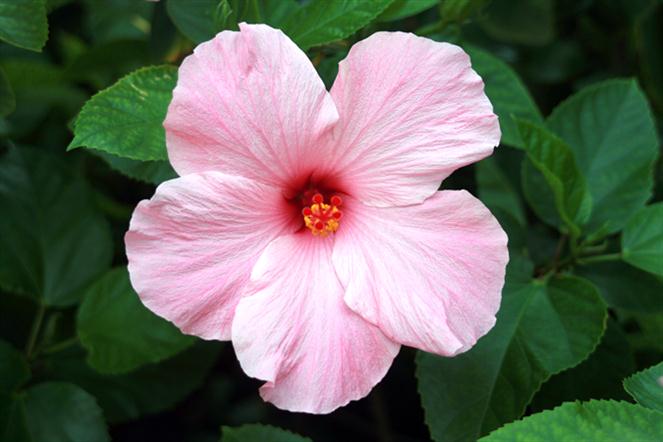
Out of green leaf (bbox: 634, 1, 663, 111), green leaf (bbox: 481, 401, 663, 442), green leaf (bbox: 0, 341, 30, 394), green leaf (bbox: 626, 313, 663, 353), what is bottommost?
green leaf (bbox: 0, 341, 30, 394)

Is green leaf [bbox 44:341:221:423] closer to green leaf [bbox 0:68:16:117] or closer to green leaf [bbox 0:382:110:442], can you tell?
green leaf [bbox 0:382:110:442]

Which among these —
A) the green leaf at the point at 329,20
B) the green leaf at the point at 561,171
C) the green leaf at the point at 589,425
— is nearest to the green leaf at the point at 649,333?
the green leaf at the point at 561,171

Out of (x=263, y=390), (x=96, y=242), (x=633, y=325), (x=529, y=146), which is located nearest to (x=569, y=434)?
(x=263, y=390)

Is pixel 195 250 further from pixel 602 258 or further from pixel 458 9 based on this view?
pixel 602 258

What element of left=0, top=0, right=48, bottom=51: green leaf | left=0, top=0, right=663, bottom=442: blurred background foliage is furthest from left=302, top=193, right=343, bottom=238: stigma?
left=0, top=0, right=48, bottom=51: green leaf

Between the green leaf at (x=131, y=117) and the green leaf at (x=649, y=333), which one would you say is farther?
the green leaf at (x=649, y=333)

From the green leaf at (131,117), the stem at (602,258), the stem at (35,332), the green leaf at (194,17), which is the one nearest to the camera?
the green leaf at (131,117)

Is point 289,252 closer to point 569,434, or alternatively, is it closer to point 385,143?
point 385,143

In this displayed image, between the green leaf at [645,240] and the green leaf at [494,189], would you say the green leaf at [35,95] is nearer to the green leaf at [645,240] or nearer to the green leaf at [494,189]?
the green leaf at [494,189]

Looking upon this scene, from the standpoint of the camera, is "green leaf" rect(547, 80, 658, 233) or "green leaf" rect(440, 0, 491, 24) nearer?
"green leaf" rect(440, 0, 491, 24)
